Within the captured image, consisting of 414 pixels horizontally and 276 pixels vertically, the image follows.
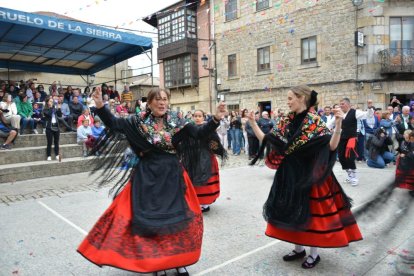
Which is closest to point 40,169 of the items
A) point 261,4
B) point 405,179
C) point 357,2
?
point 405,179

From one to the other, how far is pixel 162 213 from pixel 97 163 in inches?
44.1

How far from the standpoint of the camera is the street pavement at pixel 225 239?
2.79 m

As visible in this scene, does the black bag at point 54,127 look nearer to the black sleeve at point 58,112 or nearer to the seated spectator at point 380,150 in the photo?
the black sleeve at point 58,112

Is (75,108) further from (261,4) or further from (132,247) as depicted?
(261,4)

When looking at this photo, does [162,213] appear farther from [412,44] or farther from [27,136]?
[412,44]

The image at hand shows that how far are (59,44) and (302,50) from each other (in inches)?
474

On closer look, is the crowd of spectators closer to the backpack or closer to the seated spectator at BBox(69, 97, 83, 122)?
the seated spectator at BBox(69, 97, 83, 122)

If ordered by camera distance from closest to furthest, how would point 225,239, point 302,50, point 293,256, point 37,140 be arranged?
point 293,256 < point 225,239 < point 37,140 < point 302,50

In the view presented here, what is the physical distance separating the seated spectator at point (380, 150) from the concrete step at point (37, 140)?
865cm

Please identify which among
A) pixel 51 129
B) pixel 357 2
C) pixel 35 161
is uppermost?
pixel 357 2

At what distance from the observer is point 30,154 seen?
29.5ft

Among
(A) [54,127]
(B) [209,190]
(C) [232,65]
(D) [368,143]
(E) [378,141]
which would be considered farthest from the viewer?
(C) [232,65]

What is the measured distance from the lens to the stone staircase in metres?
8.05

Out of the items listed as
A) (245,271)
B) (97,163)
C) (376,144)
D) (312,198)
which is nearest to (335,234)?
(312,198)
